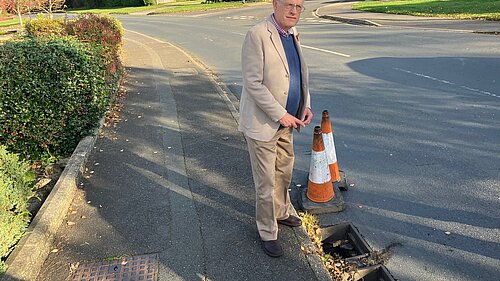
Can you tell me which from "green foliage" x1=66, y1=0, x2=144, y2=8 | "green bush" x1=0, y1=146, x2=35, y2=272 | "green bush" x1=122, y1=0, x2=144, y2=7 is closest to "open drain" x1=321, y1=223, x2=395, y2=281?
"green bush" x1=0, y1=146, x2=35, y2=272

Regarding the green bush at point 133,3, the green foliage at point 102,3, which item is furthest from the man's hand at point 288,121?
the green foliage at point 102,3

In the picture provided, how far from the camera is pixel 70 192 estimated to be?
4379 millimetres

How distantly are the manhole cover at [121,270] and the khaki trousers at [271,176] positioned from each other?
3.00ft

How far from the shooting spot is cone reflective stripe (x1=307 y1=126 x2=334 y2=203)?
4.05 m

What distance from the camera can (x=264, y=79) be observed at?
9.78 feet

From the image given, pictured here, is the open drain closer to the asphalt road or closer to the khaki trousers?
the asphalt road

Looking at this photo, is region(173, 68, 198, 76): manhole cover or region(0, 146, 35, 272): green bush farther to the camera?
region(173, 68, 198, 76): manhole cover

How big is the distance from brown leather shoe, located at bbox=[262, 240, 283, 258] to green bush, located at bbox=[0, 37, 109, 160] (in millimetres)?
3615

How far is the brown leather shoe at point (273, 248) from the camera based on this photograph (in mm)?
3268

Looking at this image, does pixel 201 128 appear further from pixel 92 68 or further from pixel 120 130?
pixel 92 68

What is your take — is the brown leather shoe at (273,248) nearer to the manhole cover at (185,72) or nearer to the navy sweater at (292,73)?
the navy sweater at (292,73)

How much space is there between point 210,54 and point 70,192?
33.4 feet

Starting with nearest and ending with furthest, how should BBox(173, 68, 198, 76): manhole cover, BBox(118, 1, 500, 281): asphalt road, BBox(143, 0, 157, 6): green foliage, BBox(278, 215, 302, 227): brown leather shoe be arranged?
BBox(118, 1, 500, 281): asphalt road, BBox(278, 215, 302, 227): brown leather shoe, BBox(173, 68, 198, 76): manhole cover, BBox(143, 0, 157, 6): green foliage

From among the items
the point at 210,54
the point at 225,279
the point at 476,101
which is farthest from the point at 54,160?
the point at 210,54
